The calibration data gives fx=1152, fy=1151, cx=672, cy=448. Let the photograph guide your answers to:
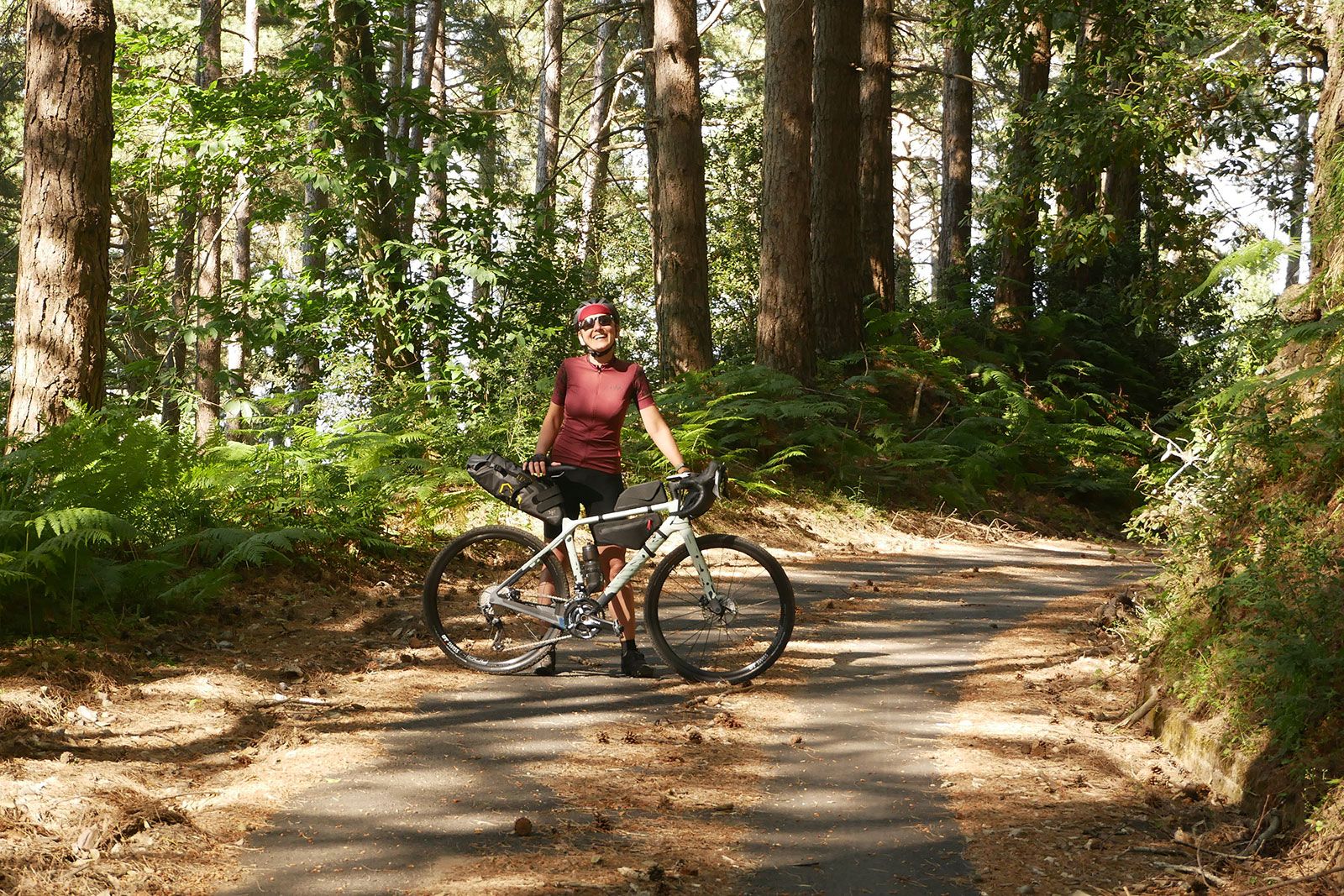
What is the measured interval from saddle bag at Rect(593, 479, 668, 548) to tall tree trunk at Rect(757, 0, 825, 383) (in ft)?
29.0

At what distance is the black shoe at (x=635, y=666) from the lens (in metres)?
6.82

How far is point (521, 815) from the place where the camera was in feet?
15.2

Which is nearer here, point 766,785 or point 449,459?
point 766,785

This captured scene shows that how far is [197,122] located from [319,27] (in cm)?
177

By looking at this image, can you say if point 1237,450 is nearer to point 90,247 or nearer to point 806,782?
point 806,782

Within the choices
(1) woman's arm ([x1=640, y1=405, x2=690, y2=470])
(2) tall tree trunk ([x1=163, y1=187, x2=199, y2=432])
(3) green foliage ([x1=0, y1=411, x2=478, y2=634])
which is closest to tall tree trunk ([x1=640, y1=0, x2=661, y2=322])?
(3) green foliage ([x1=0, y1=411, x2=478, y2=634])

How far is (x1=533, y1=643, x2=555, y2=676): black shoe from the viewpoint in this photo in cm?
689

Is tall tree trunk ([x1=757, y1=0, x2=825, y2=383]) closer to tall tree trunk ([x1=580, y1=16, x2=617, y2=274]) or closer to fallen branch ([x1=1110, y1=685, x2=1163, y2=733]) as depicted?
tall tree trunk ([x1=580, y1=16, x2=617, y2=274])

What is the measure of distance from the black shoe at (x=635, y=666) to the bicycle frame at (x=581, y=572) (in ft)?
0.76

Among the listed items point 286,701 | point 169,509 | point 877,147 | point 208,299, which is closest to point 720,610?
point 286,701

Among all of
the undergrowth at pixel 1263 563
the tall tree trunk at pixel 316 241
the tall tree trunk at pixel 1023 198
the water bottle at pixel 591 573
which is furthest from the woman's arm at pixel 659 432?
the tall tree trunk at pixel 1023 198

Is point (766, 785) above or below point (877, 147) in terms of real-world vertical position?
below

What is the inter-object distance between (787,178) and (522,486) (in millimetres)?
9502

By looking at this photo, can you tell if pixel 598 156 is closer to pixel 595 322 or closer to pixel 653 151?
pixel 653 151
